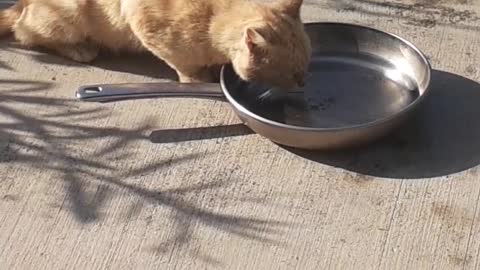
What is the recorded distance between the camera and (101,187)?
3072 mm

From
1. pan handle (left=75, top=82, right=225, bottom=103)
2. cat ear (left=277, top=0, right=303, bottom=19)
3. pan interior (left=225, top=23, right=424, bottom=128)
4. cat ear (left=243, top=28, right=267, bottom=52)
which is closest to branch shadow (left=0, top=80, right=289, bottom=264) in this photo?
pan handle (left=75, top=82, right=225, bottom=103)

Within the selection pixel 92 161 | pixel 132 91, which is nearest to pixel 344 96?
pixel 132 91

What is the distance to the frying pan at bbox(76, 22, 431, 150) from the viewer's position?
3096 millimetres

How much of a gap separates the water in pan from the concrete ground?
0.11 meters

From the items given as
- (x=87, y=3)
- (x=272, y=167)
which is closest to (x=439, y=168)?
(x=272, y=167)

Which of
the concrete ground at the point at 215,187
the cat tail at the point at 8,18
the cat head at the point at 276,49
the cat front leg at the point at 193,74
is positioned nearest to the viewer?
the concrete ground at the point at 215,187

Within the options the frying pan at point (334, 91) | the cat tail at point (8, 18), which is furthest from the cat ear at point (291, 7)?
the cat tail at point (8, 18)

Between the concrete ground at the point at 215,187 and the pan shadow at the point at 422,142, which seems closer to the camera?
the concrete ground at the point at 215,187

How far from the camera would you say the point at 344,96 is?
340 cm

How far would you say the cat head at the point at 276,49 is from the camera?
10.5 feet

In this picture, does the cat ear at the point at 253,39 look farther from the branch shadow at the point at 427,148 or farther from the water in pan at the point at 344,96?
the branch shadow at the point at 427,148

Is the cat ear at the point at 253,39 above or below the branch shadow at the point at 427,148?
above

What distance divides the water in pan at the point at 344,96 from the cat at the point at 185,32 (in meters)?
0.11

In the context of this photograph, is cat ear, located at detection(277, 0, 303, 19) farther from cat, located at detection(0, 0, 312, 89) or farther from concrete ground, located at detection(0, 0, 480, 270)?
concrete ground, located at detection(0, 0, 480, 270)
